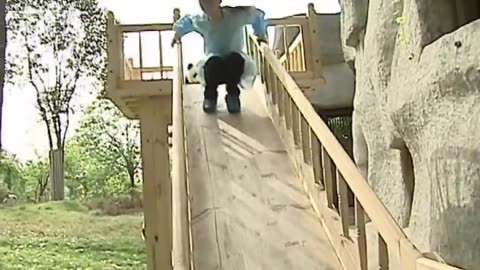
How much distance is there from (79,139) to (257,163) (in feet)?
29.5

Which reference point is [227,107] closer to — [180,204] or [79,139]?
[180,204]

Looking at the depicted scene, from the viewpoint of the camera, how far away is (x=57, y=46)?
10.5m

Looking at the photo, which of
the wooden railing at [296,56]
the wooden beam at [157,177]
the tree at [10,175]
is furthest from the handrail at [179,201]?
the tree at [10,175]

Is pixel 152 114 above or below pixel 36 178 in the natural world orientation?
above

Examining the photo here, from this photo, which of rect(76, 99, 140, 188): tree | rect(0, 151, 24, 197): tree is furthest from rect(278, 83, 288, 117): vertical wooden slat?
rect(0, 151, 24, 197): tree

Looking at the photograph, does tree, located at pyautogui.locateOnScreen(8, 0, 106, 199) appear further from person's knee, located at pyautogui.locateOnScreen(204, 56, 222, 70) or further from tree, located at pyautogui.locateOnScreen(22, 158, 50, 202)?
person's knee, located at pyautogui.locateOnScreen(204, 56, 222, 70)

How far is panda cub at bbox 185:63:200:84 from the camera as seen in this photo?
4616 millimetres

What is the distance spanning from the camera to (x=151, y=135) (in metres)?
5.39

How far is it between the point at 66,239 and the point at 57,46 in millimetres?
2647

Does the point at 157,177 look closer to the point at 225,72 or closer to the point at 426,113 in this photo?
the point at 225,72

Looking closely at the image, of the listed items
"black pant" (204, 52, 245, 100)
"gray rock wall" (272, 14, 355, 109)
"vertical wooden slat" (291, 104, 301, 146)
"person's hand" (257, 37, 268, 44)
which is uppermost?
"gray rock wall" (272, 14, 355, 109)

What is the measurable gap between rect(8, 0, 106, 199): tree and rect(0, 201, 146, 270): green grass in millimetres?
1648

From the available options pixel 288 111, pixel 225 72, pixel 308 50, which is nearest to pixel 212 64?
pixel 225 72

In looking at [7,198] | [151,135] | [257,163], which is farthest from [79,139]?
[257,163]
